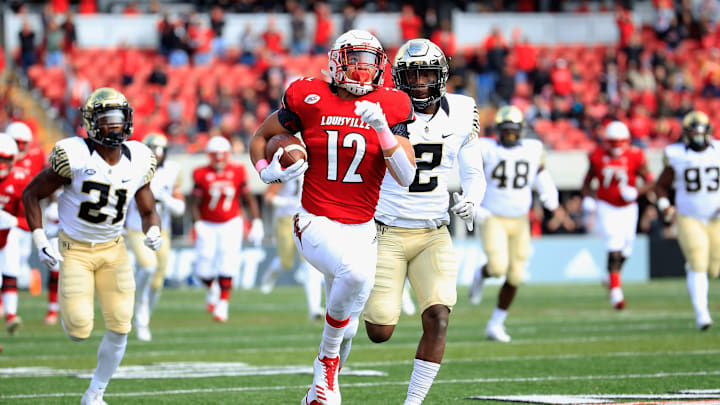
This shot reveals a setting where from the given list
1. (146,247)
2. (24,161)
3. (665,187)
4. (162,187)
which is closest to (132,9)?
(24,161)

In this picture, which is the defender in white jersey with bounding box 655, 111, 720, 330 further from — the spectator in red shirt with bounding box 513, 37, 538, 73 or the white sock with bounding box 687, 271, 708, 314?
the spectator in red shirt with bounding box 513, 37, 538, 73

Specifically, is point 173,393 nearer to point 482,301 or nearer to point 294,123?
point 294,123

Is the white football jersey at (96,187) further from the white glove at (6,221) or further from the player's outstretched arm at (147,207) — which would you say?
the white glove at (6,221)

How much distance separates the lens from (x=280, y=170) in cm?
531

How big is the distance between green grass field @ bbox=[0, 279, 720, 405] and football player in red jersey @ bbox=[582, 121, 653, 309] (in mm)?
832

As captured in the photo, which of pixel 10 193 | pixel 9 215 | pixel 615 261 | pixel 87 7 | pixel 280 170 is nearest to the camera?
pixel 280 170

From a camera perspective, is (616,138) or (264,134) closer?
(264,134)

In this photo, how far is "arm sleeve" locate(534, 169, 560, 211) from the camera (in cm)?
1011

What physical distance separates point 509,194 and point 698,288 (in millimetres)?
1811

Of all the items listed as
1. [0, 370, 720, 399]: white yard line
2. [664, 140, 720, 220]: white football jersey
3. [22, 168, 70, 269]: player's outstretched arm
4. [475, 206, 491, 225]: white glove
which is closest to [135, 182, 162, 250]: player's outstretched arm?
[22, 168, 70, 269]: player's outstretched arm

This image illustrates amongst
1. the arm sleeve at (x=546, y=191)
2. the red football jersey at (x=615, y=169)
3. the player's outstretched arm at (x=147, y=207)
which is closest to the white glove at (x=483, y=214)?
the arm sleeve at (x=546, y=191)

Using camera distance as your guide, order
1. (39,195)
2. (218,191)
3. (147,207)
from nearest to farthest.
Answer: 1. (39,195)
2. (147,207)
3. (218,191)

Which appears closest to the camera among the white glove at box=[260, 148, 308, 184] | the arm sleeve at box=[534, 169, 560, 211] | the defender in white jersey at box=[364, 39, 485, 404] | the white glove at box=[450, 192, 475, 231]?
Answer: the white glove at box=[260, 148, 308, 184]

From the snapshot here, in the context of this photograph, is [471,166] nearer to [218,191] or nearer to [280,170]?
[280,170]
